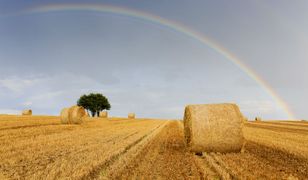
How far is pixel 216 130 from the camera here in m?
9.45

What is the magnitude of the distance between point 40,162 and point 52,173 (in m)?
1.38

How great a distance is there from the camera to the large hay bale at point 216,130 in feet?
30.5

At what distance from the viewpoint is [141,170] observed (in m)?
6.43

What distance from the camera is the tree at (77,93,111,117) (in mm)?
74125

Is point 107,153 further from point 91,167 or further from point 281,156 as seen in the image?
point 281,156

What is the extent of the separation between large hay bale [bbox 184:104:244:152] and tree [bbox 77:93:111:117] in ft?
217

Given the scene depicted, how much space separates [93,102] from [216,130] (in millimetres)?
67289

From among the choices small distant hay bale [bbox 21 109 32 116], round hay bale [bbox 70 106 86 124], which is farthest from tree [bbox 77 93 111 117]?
round hay bale [bbox 70 106 86 124]

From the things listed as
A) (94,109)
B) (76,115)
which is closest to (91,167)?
(76,115)

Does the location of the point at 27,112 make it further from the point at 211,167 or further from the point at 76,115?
the point at 211,167

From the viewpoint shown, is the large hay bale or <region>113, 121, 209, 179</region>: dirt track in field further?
the large hay bale

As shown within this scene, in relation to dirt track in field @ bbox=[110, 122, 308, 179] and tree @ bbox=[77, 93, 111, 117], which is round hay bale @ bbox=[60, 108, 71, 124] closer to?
dirt track in field @ bbox=[110, 122, 308, 179]

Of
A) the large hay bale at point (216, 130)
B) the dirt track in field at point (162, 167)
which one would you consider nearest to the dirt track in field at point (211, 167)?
the dirt track in field at point (162, 167)

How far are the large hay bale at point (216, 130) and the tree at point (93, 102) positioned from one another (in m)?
66.3
